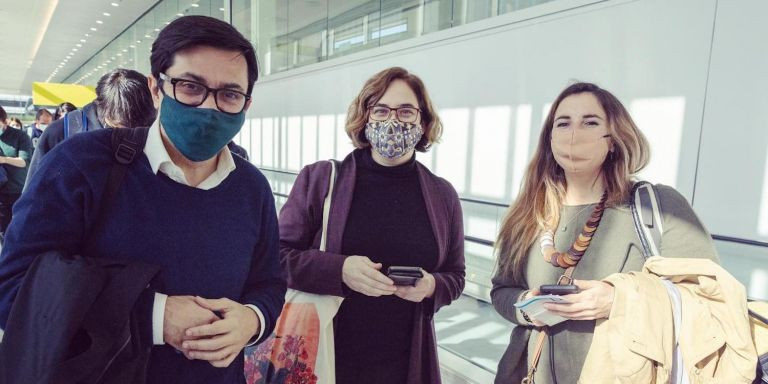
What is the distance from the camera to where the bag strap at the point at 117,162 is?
1067 millimetres

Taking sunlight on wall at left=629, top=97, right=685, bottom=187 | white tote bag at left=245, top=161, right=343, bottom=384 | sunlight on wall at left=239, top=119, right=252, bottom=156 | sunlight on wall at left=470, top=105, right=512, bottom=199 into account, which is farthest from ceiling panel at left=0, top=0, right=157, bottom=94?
white tote bag at left=245, top=161, right=343, bottom=384

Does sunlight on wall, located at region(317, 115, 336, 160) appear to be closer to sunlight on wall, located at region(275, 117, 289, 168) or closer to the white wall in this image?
sunlight on wall, located at region(275, 117, 289, 168)

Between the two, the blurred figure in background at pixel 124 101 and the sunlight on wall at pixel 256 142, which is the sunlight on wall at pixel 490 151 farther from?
the sunlight on wall at pixel 256 142

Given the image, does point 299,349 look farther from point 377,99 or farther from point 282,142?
point 282,142

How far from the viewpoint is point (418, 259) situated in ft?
6.09

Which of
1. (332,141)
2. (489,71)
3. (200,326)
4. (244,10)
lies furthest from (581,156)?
(244,10)

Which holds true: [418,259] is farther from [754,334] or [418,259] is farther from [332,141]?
[332,141]

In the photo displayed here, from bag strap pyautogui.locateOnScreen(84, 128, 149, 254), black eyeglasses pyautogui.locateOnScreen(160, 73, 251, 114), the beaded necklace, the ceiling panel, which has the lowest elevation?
the beaded necklace

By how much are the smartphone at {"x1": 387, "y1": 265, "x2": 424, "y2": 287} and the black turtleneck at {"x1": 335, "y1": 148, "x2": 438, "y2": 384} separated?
17 cm

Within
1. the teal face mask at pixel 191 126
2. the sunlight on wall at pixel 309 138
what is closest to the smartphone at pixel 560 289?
the teal face mask at pixel 191 126

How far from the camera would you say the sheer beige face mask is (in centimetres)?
167

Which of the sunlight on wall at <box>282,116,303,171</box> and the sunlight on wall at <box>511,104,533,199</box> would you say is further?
the sunlight on wall at <box>282,116,303,171</box>

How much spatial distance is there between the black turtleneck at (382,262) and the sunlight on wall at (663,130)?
8.87 feet

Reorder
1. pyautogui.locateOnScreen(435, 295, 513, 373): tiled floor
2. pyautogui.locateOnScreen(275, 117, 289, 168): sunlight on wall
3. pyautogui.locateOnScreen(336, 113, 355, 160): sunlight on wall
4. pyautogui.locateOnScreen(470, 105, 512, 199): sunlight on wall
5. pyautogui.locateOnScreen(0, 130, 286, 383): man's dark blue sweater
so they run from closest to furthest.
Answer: pyautogui.locateOnScreen(0, 130, 286, 383): man's dark blue sweater → pyautogui.locateOnScreen(435, 295, 513, 373): tiled floor → pyautogui.locateOnScreen(470, 105, 512, 199): sunlight on wall → pyautogui.locateOnScreen(336, 113, 355, 160): sunlight on wall → pyautogui.locateOnScreen(275, 117, 289, 168): sunlight on wall
